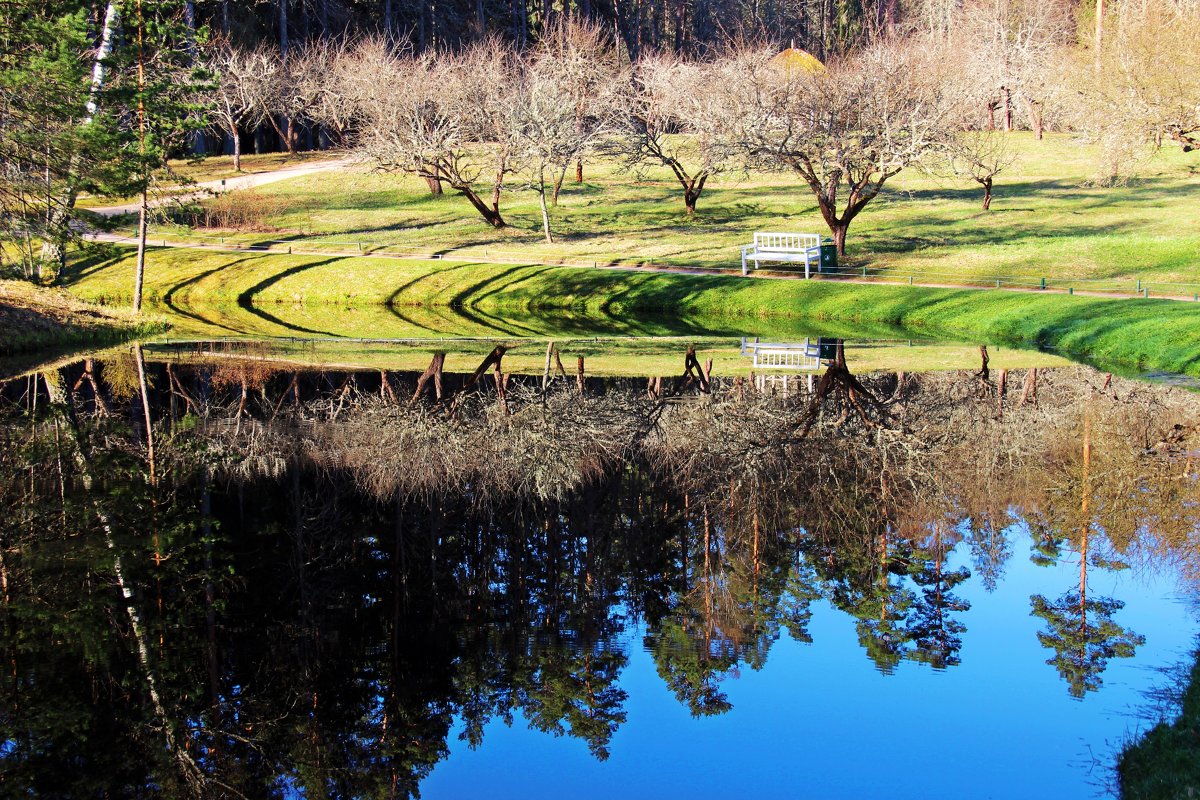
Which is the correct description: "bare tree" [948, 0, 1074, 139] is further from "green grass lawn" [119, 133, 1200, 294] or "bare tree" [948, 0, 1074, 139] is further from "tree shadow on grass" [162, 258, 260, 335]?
"tree shadow on grass" [162, 258, 260, 335]

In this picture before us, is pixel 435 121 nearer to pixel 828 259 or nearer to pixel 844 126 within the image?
pixel 844 126

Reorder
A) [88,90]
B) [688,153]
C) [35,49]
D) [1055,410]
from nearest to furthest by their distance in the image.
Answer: [1055,410] → [88,90] → [35,49] → [688,153]

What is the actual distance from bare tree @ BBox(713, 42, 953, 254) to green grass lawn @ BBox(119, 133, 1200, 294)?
3729mm

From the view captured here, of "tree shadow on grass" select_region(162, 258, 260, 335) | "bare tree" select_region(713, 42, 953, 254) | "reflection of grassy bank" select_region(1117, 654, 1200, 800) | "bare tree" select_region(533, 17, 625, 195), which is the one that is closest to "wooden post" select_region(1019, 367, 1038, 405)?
"reflection of grassy bank" select_region(1117, 654, 1200, 800)

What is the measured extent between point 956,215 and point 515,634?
142ft

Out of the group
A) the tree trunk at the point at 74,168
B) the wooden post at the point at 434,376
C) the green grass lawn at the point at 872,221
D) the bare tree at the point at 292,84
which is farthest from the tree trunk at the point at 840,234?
the bare tree at the point at 292,84

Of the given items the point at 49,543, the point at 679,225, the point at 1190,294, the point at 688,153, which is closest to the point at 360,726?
the point at 49,543

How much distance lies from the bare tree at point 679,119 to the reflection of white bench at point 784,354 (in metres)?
13.5

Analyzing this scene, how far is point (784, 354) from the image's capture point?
30266 mm

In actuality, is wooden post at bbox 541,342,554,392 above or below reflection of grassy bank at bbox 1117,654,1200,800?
above

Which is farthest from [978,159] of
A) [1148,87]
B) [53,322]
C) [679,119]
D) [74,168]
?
[53,322]

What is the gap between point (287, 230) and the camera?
174 feet

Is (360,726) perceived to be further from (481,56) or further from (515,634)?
(481,56)

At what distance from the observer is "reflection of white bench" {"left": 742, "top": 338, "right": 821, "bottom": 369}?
28547mm
